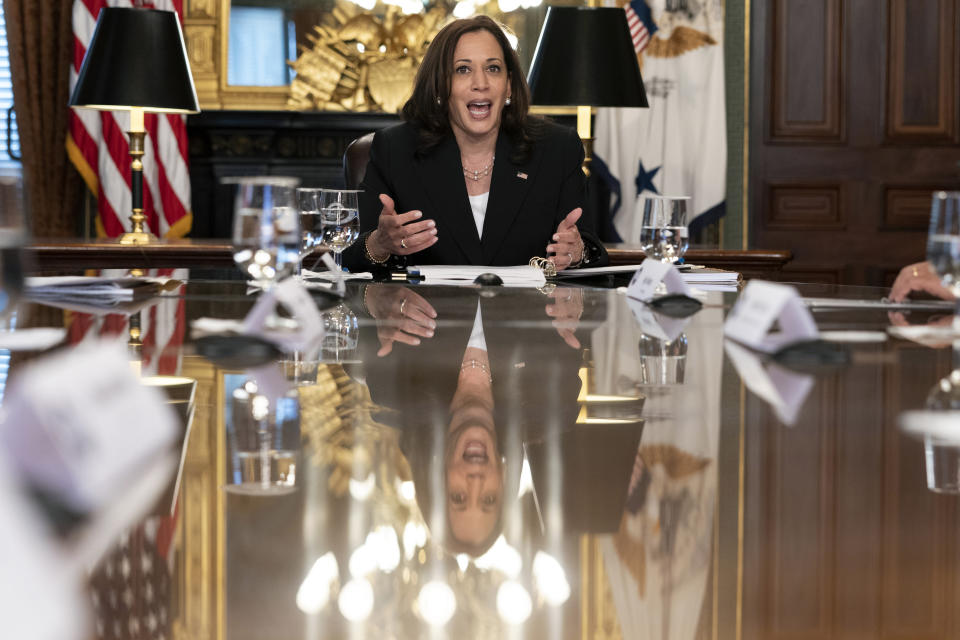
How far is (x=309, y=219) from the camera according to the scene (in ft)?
5.67

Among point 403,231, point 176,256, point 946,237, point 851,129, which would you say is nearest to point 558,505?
point 946,237

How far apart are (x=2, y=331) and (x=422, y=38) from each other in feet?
13.5

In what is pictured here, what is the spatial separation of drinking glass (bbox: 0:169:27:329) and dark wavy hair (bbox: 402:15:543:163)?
6.40 feet

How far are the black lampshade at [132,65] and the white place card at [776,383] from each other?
9.99ft

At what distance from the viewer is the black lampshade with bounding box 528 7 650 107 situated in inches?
152

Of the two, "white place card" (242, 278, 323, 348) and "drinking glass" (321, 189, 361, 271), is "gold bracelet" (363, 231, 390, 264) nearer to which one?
"drinking glass" (321, 189, 361, 271)

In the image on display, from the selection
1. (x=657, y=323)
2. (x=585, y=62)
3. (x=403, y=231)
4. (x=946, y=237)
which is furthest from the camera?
(x=585, y=62)

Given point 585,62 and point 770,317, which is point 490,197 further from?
point 770,317

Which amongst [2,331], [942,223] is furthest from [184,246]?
[942,223]

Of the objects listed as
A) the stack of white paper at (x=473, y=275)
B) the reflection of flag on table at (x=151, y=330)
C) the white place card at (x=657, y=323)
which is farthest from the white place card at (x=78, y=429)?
the stack of white paper at (x=473, y=275)

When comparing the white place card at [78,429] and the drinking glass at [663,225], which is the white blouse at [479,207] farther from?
the white place card at [78,429]

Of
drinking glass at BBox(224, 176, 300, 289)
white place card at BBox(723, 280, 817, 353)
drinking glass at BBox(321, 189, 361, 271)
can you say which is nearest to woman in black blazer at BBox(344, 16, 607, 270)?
drinking glass at BBox(321, 189, 361, 271)

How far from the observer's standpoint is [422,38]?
509 cm

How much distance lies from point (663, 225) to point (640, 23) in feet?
11.8
